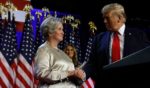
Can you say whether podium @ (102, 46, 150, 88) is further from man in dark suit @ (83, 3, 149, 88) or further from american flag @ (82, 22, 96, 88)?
american flag @ (82, 22, 96, 88)

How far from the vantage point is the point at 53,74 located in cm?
252

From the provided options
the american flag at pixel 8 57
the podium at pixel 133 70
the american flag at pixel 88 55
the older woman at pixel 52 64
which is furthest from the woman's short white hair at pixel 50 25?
the american flag at pixel 88 55

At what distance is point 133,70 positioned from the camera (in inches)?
22.7

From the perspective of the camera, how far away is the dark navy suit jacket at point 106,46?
2658 millimetres

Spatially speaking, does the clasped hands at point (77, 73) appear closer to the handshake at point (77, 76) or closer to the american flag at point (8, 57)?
the handshake at point (77, 76)

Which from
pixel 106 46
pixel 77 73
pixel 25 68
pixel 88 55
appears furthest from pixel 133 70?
pixel 88 55

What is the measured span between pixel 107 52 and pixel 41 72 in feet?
1.72

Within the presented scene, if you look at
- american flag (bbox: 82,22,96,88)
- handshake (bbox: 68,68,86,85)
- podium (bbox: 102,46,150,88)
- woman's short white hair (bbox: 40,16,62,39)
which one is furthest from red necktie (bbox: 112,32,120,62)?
american flag (bbox: 82,22,96,88)

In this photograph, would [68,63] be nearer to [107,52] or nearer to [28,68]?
[107,52]

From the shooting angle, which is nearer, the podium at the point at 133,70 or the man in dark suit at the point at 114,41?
the podium at the point at 133,70

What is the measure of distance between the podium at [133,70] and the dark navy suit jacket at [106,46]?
6.75 feet

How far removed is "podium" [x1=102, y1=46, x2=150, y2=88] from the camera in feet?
1.86

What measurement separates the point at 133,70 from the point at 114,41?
215 centimetres

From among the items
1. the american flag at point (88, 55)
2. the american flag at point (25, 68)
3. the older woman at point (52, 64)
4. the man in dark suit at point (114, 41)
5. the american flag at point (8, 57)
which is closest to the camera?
the older woman at point (52, 64)
